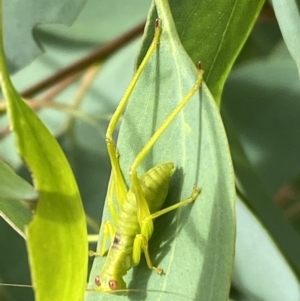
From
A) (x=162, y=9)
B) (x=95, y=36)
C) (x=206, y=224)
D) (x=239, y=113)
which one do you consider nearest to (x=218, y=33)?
(x=162, y=9)

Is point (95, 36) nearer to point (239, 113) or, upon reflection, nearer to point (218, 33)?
point (239, 113)

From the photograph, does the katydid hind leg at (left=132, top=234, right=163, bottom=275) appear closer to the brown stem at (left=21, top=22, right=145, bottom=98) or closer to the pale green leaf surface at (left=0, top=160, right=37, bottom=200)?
A: the pale green leaf surface at (left=0, top=160, right=37, bottom=200)

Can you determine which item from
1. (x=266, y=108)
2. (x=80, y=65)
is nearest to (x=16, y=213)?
(x=266, y=108)

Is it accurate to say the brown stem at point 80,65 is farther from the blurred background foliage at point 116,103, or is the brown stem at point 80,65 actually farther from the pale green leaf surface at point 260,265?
the pale green leaf surface at point 260,265

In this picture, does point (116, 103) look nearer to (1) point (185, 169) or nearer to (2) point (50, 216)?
(1) point (185, 169)

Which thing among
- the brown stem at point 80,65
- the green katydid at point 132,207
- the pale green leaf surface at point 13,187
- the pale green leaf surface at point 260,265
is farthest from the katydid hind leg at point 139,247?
the brown stem at point 80,65
